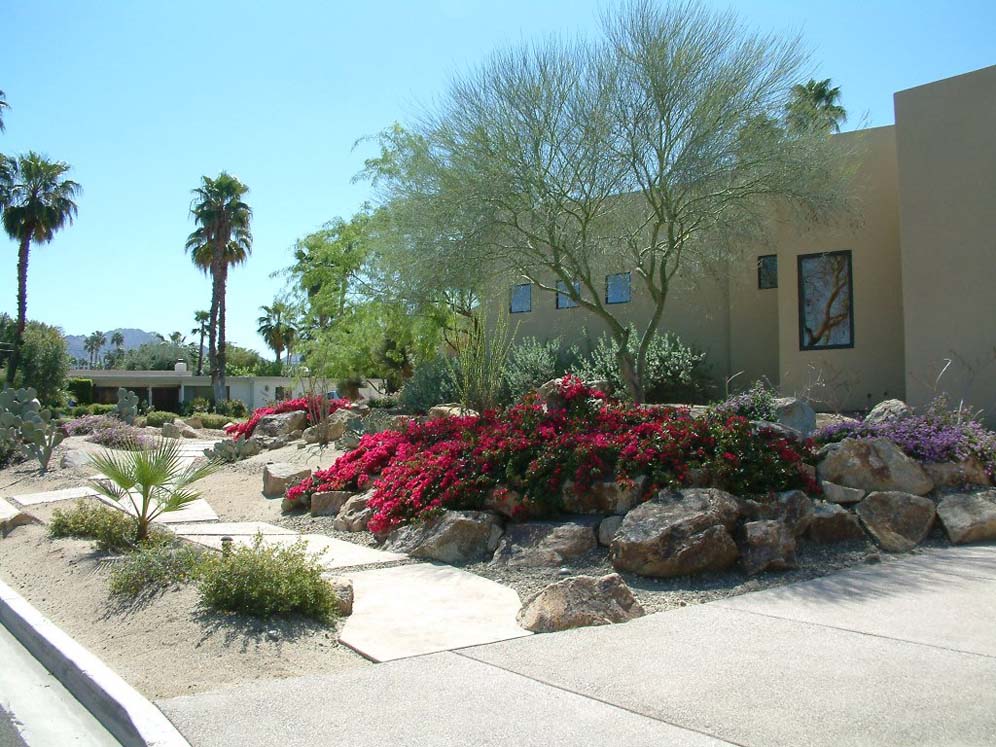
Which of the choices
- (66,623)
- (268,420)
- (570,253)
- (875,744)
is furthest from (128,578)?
(268,420)

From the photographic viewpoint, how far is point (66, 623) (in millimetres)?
6441

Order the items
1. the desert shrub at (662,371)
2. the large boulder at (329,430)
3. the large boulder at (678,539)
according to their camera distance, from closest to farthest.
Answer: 1. the large boulder at (678,539)
2. the large boulder at (329,430)
3. the desert shrub at (662,371)

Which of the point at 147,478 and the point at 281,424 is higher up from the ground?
the point at 281,424

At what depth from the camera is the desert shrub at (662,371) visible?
55.5 ft

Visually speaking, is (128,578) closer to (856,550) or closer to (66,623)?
(66,623)

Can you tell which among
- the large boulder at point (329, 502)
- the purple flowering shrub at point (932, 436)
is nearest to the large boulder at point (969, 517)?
the purple flowering shrub at point (932, 436)

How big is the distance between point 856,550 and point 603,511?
90.1 inches

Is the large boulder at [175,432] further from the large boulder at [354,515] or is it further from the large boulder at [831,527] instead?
the large boulder at [831,527]

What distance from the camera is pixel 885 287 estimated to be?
15641 mm

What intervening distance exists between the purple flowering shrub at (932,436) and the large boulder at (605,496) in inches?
106

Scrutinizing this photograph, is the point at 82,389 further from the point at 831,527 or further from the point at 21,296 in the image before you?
the point at 831,527

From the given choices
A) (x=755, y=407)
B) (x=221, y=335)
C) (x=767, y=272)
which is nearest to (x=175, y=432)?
(x=767, y=272)

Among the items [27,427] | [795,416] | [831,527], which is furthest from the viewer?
[27,427]

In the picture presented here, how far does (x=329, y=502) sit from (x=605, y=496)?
4.04 metres
